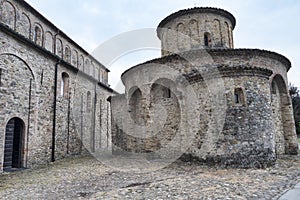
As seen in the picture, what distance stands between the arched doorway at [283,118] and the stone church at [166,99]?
5 centimetres

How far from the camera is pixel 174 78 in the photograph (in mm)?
11305

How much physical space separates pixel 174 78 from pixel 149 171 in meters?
5.02

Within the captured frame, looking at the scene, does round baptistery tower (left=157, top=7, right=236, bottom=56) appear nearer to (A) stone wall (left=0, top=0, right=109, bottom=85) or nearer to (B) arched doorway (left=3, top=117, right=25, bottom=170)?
(A) stone wall (left=0, top=0, right=109, bottom=85)

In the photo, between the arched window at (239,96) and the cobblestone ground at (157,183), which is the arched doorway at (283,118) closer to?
the cobblestone ground at (157,183)

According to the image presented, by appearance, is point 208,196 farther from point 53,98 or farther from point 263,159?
point 53,98

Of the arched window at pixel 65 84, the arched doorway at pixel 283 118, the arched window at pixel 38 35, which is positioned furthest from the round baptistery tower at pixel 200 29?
the arched window at pixel 38 35

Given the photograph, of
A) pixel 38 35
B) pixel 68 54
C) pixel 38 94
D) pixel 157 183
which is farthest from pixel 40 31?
pixel 157 183

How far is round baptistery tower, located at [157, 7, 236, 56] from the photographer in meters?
13.4

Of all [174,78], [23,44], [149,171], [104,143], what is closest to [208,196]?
[149,171]

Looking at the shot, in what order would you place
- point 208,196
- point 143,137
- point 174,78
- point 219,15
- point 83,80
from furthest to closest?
point 83,80, point 219,15, point 143,137, point 174,78, point 208,196

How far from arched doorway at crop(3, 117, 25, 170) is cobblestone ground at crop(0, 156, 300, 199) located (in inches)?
39.1

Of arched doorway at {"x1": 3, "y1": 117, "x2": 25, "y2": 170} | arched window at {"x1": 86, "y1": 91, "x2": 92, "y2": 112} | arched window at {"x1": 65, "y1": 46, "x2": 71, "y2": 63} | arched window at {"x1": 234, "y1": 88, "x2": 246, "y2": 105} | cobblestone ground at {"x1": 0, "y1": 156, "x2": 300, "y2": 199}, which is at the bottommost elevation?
cobblestone ground at {"x1": 0, "y1": 156, "x2": 300, "y2": 199}

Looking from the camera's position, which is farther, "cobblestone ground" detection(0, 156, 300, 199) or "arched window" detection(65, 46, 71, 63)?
"arched window" detection(65, 46, 71, 63)

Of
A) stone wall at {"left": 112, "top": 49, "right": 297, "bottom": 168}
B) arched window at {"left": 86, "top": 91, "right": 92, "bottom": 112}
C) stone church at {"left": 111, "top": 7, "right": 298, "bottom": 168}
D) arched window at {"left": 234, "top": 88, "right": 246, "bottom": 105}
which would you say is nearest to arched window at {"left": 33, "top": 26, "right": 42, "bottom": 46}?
arched window at {"left": 86, "top": 91, "right": 92, "bottom": 112}
